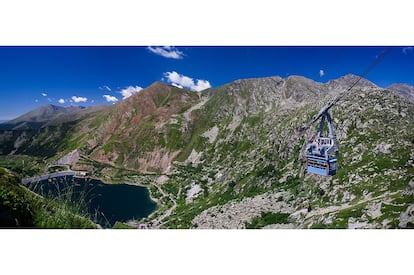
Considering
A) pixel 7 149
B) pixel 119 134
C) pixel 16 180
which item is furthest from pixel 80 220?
pixel 7 149

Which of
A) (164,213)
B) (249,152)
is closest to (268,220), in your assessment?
(164,213)

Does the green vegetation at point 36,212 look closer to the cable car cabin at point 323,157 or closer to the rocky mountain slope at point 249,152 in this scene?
the cable car cabin at point 323,157

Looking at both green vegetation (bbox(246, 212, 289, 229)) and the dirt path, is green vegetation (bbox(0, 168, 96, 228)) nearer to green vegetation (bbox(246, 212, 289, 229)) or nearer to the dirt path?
green vegetation (bbox(246, 212, 289, 229))

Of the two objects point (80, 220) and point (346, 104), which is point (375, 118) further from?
point (80, 220)

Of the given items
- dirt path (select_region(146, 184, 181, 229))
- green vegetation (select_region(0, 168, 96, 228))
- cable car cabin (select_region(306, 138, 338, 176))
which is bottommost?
dirt path (select_region(146, 184, 181, 229))

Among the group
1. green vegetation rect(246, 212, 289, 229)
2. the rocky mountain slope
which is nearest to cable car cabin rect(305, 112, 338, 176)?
the rocky mountain slope

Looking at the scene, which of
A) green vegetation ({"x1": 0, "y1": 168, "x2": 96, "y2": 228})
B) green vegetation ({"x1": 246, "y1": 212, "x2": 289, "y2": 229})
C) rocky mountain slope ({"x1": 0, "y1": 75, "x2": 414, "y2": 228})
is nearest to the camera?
green vegetation ({"x1": 0, "y1": 168, "x2": 96, "y2": 228})

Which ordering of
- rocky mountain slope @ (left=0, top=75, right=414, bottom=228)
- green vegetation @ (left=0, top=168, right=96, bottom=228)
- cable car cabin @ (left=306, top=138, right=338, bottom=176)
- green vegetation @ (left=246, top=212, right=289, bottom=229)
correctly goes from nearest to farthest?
green vegetation @ (left=0, top=168, right=96, bottom=228) → cable car cabin @ (left=306, top=138, right=338, bottom=176) → rocky mountain slope @ (left=0, top=75, right=414, bottom=228) → green vegetation @ (left=246, top=212, right=289, bottom=229)
